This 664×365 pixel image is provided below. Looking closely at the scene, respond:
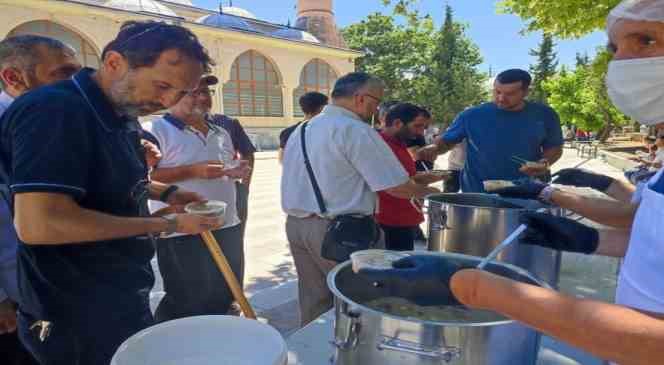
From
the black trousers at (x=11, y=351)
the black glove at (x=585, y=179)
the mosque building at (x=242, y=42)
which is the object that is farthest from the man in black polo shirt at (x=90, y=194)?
the mosque building at (x=242, y=42)

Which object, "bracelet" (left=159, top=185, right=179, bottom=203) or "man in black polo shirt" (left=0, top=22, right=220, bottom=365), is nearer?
"man in black polo shirt" (left=0, top=22, right=220, bottom=365)

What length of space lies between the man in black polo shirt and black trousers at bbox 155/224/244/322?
1.07m

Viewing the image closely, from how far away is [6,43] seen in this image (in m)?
1.86

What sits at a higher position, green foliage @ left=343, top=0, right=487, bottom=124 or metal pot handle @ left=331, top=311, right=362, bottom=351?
green foliage @ left=343, top=0, right=487, bottom=124

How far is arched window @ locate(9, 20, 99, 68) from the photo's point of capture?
15016 millimetres

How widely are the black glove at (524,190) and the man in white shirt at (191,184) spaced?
5.10 feet

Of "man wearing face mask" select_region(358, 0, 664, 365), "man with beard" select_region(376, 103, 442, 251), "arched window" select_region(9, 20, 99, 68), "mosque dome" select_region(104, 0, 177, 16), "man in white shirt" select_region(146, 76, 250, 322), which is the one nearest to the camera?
"man wearing face mask" select_region(358, 0, 664, 365)

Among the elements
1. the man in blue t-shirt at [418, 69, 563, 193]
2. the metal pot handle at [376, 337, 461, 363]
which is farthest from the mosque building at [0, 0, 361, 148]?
the metal pot handle at [376, 337, 461, 363]

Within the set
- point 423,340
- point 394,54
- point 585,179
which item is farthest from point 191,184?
point 394,54

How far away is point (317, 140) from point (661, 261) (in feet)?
5.27

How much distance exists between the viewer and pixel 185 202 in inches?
73.7

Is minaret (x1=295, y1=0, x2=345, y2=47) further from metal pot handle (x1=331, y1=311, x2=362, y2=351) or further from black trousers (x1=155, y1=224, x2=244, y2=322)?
metal pot handle (x1=331, y1=311, x2=362, y2=351)

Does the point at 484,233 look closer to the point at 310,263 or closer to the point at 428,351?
Result: the point at 428,351

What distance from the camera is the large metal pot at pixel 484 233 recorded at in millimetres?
1662
